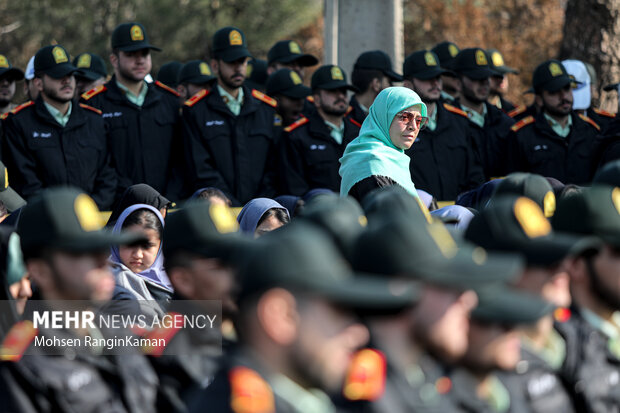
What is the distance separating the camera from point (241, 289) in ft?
9.79

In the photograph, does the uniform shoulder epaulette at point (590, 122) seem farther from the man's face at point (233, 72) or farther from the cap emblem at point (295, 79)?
the man's face at point (233, 72)

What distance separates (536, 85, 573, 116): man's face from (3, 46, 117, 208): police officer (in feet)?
12.5

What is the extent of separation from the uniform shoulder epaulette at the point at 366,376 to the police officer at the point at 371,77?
264 inches

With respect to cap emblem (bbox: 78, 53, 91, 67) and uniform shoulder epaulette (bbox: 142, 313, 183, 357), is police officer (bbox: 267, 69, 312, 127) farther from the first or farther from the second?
uniform shoulder epaulette (bbox: 142, 313, 183, 357)

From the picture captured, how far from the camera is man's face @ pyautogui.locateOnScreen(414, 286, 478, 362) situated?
3320 mm

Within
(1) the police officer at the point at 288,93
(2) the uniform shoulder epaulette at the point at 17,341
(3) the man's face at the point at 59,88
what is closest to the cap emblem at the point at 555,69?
(1) the police officer at the point at 288,93

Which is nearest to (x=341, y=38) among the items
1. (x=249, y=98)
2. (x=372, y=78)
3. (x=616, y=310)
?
(x=372, y=78)

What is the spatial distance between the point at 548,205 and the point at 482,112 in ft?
17.6

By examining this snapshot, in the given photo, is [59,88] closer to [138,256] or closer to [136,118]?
[136,118]

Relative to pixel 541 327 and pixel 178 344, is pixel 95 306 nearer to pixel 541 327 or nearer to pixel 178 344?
pixel 178 344

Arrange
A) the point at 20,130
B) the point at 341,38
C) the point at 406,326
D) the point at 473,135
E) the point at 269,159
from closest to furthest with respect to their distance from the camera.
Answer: the point at 406,326 < the point at 20,130 < the point at 269,159 < the point at 473,135 < the point at 341,38

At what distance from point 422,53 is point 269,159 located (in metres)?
1.70

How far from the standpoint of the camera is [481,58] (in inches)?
415

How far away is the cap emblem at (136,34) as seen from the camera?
920 centimetres
